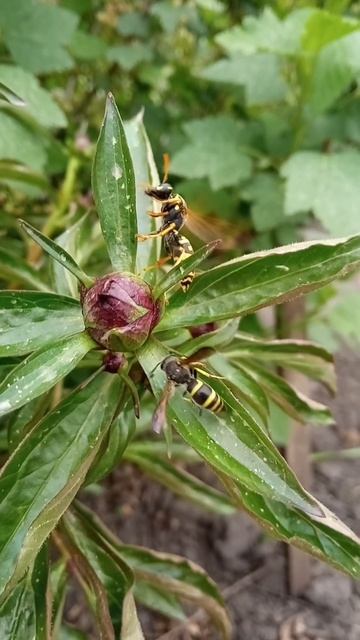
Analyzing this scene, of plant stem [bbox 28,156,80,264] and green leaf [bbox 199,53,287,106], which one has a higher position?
green leaf [bbox 199,53,287,106]

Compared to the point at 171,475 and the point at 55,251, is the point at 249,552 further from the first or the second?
the point at 55,251

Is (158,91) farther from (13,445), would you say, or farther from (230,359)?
(13,445)

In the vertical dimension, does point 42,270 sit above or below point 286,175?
below

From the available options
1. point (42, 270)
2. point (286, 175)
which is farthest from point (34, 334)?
point (286, 175)

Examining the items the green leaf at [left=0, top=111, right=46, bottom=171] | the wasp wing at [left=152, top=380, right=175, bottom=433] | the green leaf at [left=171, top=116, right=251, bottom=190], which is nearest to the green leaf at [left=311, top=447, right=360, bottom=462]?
the green leaf at [left=171, top=116, right=251, bottom=190]

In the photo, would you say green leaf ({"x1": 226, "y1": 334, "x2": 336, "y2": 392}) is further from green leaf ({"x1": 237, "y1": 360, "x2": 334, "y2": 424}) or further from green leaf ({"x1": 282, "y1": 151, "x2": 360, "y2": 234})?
green leaf ({"x1": 282, "y1": 151, "x2": 360, "y2": 234})

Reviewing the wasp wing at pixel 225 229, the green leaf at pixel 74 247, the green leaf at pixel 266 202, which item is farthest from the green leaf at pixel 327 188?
the green leaf at pixel 74 247
